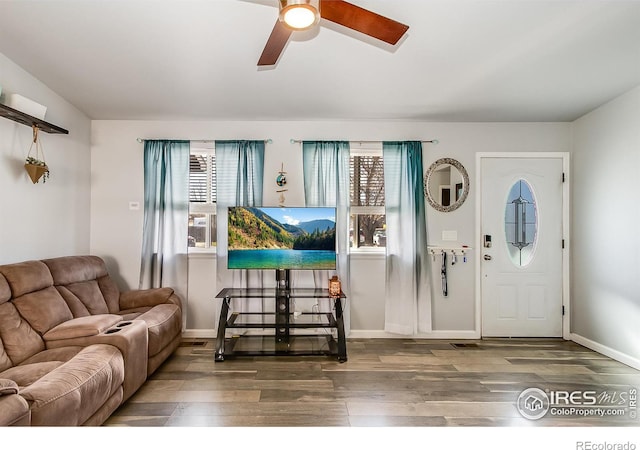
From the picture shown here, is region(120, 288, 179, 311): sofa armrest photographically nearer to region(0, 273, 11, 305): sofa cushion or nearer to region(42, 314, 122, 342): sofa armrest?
region(42, 314, 122, 342): sofa armrest

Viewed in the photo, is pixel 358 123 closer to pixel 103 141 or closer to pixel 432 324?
pixel 432 324

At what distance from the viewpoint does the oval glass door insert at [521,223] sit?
410 centimetres

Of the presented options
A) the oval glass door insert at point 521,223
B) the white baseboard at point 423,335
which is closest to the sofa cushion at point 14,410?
the white baseboard at point 423,335

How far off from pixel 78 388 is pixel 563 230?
189 inches

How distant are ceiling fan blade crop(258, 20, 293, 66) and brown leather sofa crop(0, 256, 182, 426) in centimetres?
212

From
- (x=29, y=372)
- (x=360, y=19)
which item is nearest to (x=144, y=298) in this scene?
(x=29, y=372)

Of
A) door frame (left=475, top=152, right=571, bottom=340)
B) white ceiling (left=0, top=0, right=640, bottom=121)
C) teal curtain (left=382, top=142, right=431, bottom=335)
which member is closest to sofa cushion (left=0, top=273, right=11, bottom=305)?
white ceiling (left=0, top=0, right=640, bottom=121)

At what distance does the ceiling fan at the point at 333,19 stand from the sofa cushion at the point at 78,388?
2.17 m

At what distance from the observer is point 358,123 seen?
13.4ft

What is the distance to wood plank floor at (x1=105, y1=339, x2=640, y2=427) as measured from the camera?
234 centimetres

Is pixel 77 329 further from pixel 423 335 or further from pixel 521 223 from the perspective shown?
pixel 521 223

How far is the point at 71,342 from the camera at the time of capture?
8.13 feet

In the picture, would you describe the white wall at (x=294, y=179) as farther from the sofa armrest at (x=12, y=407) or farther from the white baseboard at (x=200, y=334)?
the sofa armrest at (x=12, y=407)
